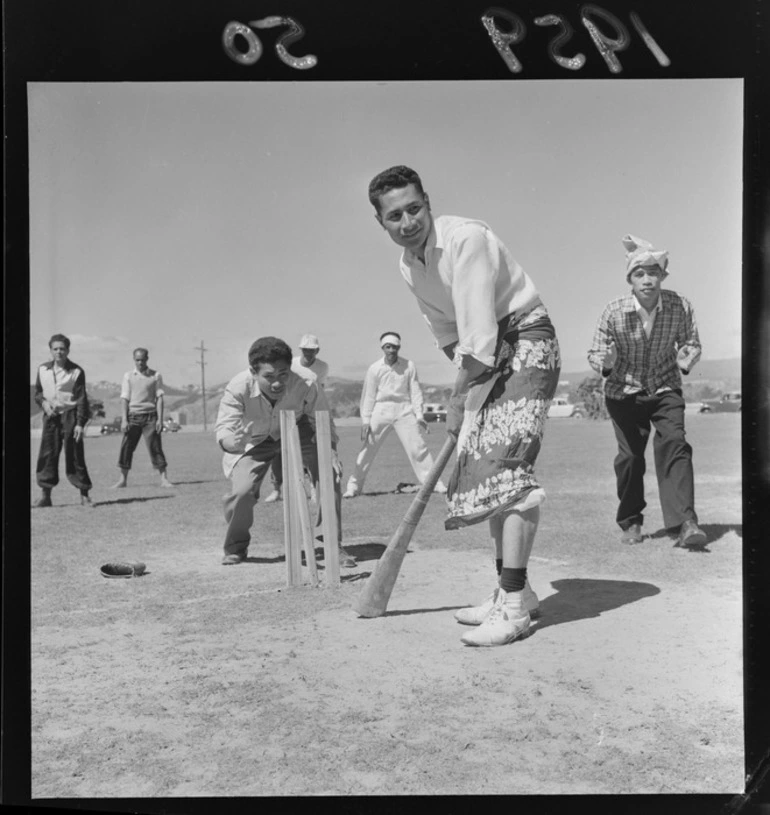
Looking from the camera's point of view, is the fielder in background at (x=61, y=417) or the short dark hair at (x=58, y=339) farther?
the fielder in background at (x=61, y=417)

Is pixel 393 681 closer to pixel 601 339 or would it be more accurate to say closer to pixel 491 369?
pixel 491 369

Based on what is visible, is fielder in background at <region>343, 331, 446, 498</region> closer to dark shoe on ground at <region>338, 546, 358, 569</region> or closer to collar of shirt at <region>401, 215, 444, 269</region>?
dark shoe on ground at <region>338, 546, 358, 569</region>

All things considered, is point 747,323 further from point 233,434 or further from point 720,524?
point 233,434

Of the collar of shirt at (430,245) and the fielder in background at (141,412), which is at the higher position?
the collar of shirt at (430,245)

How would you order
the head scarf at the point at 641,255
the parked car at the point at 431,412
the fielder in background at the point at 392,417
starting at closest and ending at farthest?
the head scarf at the point at 641,255
the fielder in background at the point at 392,417
the parked car at the point at 431,412

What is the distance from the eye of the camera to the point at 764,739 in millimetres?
3271

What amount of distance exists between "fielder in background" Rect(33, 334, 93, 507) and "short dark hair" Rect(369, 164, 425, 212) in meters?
1.39

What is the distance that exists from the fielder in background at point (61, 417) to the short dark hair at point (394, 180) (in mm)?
1392

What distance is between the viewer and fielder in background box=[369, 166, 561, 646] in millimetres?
3572

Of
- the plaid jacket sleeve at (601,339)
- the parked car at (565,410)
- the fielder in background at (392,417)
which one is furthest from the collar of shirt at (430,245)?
the parked car at (565,410)

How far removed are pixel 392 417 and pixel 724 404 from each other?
11.7ft

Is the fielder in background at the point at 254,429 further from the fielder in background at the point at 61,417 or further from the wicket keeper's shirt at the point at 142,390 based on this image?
the fielder in background at the point at 61,417

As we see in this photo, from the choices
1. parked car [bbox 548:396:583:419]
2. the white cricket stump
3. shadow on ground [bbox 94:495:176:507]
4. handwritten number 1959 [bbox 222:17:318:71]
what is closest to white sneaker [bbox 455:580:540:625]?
the white cricket stump

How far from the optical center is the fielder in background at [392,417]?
6871mm
